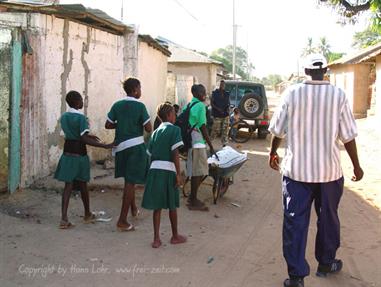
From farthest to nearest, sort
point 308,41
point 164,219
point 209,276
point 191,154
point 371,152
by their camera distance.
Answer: point 308,41
point 371,152
point 191,154
point 164,219
point 209,276

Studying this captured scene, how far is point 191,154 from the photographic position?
22.6 ft

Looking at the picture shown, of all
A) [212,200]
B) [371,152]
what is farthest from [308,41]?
[212,200]

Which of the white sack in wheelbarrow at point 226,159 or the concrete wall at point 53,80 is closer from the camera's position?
the concrete wall at point 53,80

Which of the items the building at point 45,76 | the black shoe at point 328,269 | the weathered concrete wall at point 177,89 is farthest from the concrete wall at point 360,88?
the black shoe at point 328,269

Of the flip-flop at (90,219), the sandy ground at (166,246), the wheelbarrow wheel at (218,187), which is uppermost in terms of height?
the wheelbarrow wheel at (218,187)

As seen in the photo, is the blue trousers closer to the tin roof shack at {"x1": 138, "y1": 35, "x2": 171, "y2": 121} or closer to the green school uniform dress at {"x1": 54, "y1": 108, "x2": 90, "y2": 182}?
the green school uniform dress at {"x1": 54, "y1": 108, "x2": 90, "y2": 182}

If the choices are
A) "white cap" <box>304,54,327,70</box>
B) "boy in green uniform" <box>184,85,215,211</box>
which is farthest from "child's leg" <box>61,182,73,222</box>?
"white cap" <box>304,54,327,70</box>

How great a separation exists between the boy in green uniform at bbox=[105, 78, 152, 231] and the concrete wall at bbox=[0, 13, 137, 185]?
1724 mm

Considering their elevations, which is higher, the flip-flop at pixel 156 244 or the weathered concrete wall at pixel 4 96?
the weathered concrete wall at pixel 4 96

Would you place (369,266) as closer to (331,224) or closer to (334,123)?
(331,224)

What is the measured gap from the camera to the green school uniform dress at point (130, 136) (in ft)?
18.4

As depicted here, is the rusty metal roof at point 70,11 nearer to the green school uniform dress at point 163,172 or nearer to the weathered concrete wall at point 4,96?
the weathered concrete wall at point 4,96

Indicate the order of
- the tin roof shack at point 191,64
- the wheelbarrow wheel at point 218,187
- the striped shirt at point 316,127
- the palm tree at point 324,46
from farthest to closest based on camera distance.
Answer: the palm tree at point 324,46 < the tin roof shack at point 191,64 < the wheelbarrow wheel at point 218,187 < the striped shirt at point 316,127

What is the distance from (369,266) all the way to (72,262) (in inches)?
108
